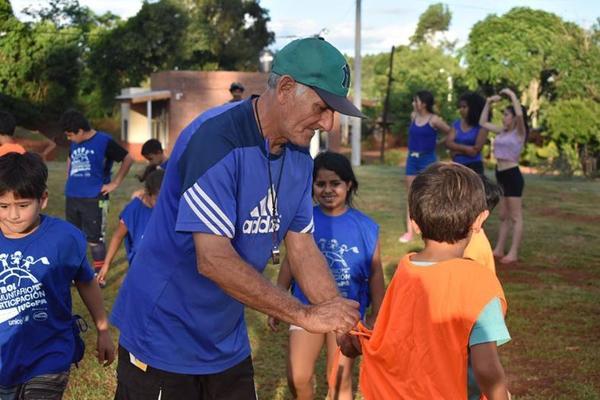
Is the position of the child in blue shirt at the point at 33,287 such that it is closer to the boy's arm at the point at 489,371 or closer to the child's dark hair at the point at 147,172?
the boy's arm at the point at 489,371

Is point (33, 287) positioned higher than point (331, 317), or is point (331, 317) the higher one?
point (331, 317)

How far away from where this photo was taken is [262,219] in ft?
9.98

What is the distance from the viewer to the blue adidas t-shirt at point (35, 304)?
12.0 ft

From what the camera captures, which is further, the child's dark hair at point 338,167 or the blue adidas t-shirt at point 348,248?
the child's dark hair at point 338,167

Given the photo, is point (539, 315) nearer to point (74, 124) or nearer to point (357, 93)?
point (74, 124)

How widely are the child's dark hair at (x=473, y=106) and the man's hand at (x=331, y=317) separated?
23.9 feet

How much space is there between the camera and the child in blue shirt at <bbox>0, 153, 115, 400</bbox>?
3672 millimetres

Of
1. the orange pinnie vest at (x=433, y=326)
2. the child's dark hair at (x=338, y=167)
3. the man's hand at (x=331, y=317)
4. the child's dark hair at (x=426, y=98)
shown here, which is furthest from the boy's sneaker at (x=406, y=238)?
the man's hand at (x=331, y=317)

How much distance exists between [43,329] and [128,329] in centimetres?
74

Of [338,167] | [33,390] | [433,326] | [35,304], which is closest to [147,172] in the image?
[338,167]

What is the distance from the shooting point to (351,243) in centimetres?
470

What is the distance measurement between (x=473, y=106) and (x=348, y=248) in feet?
18.5

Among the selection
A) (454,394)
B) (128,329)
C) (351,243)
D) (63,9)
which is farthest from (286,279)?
(63,9)

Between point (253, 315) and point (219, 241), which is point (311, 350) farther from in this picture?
point (253, 315)
